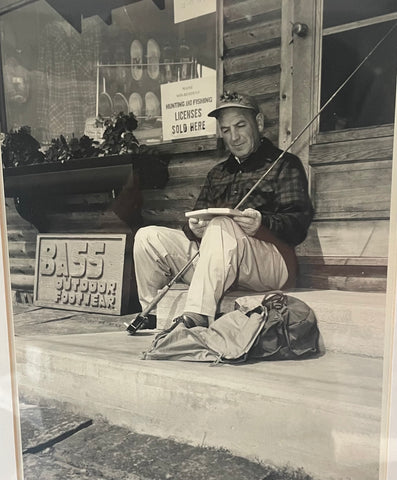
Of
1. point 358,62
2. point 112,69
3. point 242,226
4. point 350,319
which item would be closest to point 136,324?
point 242,226

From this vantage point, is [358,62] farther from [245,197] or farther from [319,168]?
[245,197]

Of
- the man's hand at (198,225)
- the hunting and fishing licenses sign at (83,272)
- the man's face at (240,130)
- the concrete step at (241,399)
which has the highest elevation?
the man's face at (240,130)

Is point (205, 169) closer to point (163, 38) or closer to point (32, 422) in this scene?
point (163, 38)

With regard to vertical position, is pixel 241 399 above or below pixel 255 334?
below

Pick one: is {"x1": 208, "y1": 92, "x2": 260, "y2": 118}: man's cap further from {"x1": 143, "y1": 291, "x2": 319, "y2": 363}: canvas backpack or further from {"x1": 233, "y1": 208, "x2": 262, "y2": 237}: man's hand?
{"x1": 143, "y1": 291, "x2": 319, "y2": 363}: canvas backpack

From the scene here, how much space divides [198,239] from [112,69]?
1.35 feet

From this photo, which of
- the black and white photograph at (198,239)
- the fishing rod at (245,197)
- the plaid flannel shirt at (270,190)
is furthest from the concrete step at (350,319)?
the fishing rod at (245,197)

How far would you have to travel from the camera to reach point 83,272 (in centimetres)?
96

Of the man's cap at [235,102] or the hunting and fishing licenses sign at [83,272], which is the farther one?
the hunting and fishing licenses sign at [83,272]

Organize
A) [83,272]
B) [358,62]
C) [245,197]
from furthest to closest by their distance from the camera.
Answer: [83,272] < [245,197] < [358,62]

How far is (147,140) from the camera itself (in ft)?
2.85

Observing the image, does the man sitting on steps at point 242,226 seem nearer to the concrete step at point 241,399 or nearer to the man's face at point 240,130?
the man's face at point 240,130

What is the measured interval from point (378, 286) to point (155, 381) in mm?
505

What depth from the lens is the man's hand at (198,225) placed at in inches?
33.7
